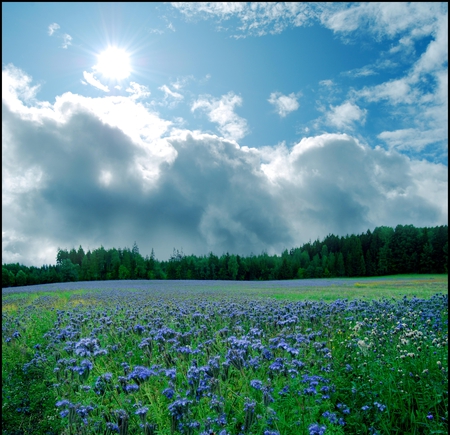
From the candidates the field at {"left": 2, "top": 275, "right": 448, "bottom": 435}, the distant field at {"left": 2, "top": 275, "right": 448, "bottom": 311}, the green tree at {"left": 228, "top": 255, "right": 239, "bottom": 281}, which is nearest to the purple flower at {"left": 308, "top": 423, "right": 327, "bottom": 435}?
the field at {"left": 2, "top": 275, "right": 448, "bottom": 435}

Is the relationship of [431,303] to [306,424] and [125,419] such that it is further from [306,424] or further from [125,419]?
[125,419]

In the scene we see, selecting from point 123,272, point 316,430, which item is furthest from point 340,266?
point 316,430

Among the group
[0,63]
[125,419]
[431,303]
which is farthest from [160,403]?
[431,303]

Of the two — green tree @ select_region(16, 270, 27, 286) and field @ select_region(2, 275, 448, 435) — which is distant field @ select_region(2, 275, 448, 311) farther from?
green tree @ select_region(16, 270, 27, 286)

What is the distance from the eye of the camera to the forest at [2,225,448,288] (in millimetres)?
68688

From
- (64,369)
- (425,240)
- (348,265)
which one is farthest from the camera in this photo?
(348,265)

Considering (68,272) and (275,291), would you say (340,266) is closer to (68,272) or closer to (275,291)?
(68,272)

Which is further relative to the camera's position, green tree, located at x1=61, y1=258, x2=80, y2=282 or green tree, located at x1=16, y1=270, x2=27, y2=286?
green tree, located at x1=61, y1=258, x2=80, y2=282

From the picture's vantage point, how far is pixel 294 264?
3381 inches

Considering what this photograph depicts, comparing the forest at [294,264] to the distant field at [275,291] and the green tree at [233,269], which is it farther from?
the distant field at [275,291]

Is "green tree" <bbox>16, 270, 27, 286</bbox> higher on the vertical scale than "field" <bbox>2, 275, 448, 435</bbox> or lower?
lower

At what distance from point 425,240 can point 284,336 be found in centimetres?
7699

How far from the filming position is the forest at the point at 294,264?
6869cm

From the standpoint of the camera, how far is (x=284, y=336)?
6.46m
